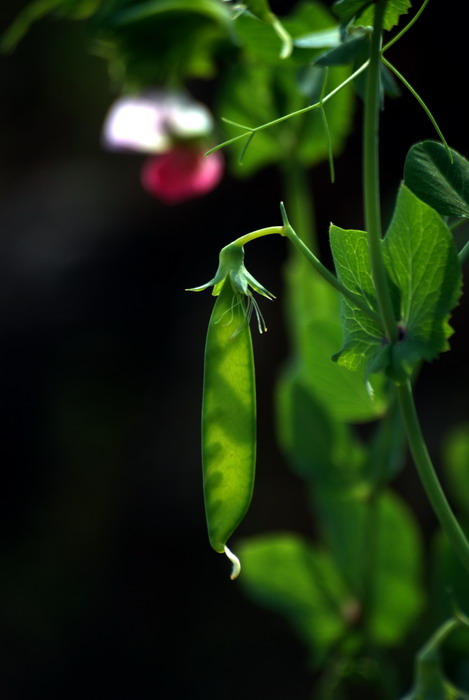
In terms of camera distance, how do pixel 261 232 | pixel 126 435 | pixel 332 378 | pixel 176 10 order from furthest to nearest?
1. pixel 126 435
2. pixel 332 378
3. pixel 176 10
4. pixel 261 232

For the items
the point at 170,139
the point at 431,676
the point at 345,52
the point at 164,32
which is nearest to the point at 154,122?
the point at 170,139

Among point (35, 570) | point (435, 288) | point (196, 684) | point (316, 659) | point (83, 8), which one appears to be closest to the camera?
point (435, 288)

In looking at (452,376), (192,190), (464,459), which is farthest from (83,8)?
(452,376)

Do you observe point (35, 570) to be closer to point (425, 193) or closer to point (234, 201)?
point (234, 201)

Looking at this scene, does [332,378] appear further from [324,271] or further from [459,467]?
[324,271]

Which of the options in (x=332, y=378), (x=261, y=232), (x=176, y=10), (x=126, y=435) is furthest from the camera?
(x=126, y=435)
